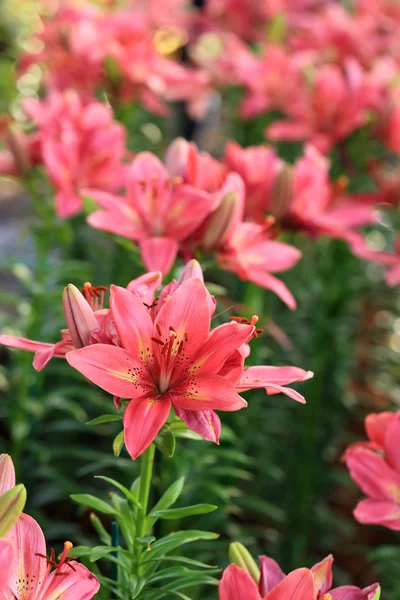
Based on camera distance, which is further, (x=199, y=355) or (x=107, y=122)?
(x=107, y=122)

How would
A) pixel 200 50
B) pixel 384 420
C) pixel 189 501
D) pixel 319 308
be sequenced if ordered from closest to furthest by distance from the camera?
pixel 384 420 → pixel 189 501 → pixel 319 308 → pixel 200 50

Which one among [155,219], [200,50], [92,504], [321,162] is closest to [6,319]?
[155,219]

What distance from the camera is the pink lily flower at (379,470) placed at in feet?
2.58

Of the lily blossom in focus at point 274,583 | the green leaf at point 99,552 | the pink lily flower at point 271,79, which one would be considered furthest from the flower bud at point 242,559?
the pink lily flower at point 271,79

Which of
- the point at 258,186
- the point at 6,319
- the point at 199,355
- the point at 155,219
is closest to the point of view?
the point at 199,355

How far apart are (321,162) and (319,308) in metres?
0.51

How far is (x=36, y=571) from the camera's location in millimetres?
627

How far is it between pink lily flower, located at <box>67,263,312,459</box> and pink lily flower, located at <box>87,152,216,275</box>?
0.91 feet

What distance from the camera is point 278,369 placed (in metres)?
0.73

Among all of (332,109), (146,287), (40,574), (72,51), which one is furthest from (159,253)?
(72,51)

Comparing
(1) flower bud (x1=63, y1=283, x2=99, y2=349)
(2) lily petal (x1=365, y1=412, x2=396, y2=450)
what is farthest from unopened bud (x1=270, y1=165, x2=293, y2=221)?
(1) flower bud (x1=63, y1=283, x2=99, y2=349)

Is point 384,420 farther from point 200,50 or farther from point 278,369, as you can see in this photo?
point 200,50

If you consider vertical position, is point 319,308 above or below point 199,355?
below

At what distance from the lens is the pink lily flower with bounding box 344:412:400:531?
2.58 ft
